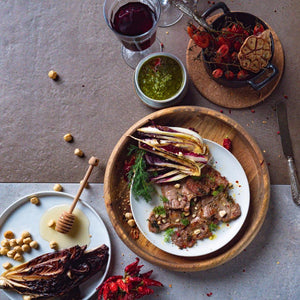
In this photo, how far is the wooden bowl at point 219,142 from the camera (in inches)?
74.3

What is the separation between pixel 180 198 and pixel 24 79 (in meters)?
1.19

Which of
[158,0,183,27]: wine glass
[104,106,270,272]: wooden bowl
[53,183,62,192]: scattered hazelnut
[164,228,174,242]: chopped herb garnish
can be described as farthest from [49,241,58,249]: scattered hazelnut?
[158,0,183,27]: wine glass

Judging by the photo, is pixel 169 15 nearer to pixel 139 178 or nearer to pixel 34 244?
pixel 139 178

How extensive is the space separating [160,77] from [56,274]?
1.20 m

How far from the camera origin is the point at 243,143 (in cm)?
199

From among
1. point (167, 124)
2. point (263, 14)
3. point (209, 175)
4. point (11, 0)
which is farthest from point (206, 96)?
point (11, 0)

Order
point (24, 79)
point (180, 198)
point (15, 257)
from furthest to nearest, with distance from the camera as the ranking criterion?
point (24, 79) < point (15, 257) < point (180, 198)

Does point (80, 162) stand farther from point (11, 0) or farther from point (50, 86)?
point (11, 0)

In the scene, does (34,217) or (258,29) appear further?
(34,217)

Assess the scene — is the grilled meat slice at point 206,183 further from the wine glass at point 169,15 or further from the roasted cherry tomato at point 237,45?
the wine glass at point 169,15

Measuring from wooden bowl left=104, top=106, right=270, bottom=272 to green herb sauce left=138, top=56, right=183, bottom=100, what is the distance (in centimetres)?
13

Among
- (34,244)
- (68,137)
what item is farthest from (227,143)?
(34,244)

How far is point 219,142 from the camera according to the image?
2023 mm

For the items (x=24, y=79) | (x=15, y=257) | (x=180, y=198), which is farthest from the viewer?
(x=24, y=79)
